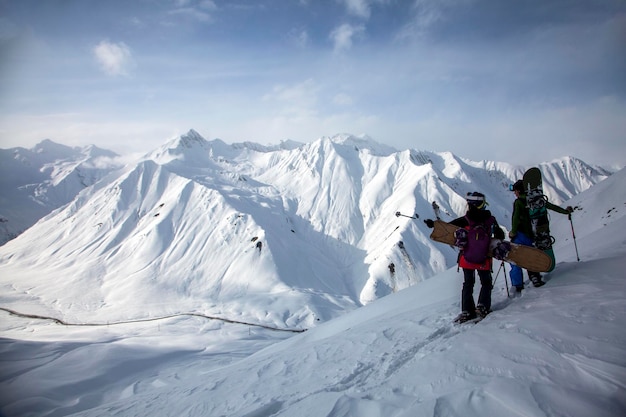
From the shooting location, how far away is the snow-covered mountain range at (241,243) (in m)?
84.3

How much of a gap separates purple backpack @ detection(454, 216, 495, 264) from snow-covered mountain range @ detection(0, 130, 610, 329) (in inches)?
2388

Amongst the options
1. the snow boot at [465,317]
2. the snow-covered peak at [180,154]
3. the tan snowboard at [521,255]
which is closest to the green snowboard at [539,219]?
the tan snowboard at [521,255]

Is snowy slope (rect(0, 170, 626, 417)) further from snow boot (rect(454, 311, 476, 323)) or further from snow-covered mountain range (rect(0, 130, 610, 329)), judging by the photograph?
snow-covered mountain range (rect(0, 130, 610, 329))

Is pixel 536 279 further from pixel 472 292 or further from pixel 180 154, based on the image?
pixel 180 154

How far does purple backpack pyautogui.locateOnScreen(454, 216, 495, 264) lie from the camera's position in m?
6.95

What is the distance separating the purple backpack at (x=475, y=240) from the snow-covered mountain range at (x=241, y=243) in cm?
6066

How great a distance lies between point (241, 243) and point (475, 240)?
101101mm

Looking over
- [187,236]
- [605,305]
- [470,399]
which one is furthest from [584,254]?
[187,236]

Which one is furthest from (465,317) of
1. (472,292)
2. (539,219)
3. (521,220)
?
(539,219)

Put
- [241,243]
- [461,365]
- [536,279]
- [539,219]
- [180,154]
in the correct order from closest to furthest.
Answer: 1. [461,365]
2. [536,279]
3. [539,219]
4. [241,243]
5. [180,154]

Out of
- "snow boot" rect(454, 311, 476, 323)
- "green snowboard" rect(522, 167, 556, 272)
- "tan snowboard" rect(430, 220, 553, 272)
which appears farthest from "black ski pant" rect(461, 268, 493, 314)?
"green snowboard" rect(522, 167, 556, 272)

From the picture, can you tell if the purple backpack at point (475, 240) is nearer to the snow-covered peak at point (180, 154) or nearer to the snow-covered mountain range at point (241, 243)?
the snow-covered mountain range at point (241, 243)

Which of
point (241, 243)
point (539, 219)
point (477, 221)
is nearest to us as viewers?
point (477, 221)

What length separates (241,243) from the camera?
10356cm
